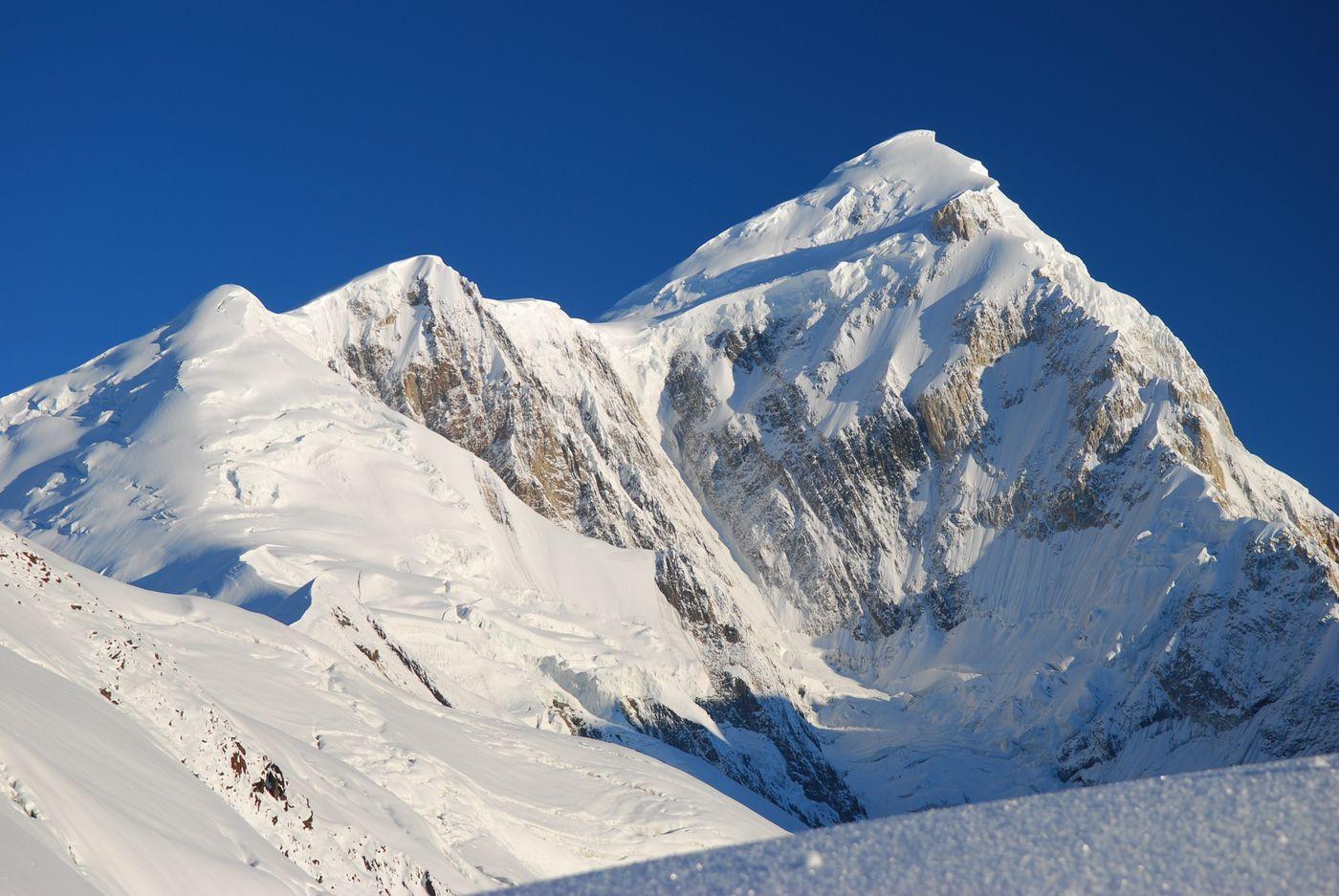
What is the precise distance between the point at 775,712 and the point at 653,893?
371 ft

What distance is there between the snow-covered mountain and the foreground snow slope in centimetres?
1636

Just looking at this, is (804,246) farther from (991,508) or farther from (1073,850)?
(1073,850)

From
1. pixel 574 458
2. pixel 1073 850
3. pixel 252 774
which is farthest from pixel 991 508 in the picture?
pixel 1073 850

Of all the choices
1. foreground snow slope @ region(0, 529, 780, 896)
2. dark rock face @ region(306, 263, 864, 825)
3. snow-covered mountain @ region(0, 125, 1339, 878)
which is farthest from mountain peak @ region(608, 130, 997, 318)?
foreground snow slope @ region(0, 529, 780, 896)

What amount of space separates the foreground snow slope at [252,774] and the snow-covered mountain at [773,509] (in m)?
16.4

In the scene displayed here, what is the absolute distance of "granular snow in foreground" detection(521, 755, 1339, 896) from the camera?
5.14 metres

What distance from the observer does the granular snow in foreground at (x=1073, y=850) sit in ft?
16.9

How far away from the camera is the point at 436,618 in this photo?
82562mm

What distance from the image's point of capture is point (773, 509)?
158 metres

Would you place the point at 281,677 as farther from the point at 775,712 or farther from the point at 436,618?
the point at 775,712

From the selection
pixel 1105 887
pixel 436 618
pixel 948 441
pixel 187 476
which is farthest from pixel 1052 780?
pixel 1105 887

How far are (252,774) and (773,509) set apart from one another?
13446cm

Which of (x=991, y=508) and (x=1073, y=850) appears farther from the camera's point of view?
(x=991, y=508)

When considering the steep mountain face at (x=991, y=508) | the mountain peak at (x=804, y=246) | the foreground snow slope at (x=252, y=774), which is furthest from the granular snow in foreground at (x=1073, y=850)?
the mountain peak at (x=804, y=246)
